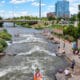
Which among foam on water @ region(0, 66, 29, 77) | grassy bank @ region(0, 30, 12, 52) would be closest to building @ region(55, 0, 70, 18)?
grassy bank @ region(0, 30, 12, 52)

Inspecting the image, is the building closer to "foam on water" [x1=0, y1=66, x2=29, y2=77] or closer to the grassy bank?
the grassy bank

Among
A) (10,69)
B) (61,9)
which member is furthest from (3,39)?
(61,9)

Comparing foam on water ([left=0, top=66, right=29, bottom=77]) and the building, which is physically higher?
the building

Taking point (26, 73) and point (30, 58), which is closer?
point (26, 73)

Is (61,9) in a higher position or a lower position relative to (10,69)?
higher

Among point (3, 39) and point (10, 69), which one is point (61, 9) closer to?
point (3, 39)

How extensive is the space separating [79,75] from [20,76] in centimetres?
657

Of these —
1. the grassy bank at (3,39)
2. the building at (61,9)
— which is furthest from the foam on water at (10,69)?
the building at (61,9)

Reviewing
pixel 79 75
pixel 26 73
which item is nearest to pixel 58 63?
pixel 26 73

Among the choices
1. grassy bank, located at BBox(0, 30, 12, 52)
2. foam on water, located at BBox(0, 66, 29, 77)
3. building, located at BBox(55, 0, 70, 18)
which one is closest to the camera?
foam on water, located at BBox(0, 66, 29, 77)

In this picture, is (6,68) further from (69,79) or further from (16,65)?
(69,79)

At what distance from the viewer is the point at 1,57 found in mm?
42062

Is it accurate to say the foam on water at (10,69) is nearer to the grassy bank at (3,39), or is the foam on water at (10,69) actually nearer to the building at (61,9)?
the grassy bank at (3,39)

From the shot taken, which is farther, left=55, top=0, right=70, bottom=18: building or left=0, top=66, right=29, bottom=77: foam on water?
left=55, top=0, right=70, bottom=18: building
